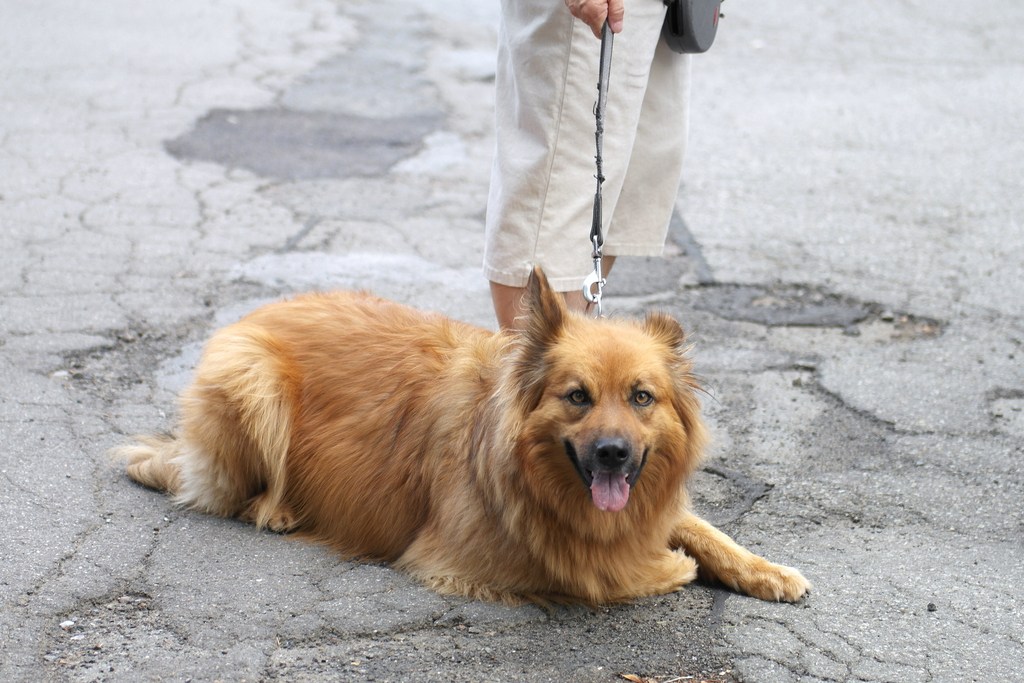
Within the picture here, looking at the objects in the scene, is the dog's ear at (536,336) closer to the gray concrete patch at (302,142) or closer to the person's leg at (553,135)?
the person's leg at (553,135)

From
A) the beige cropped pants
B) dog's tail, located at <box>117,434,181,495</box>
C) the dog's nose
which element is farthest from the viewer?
dog's tail, located at <box>117,434,181,495</box>

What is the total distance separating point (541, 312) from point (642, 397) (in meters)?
0.38

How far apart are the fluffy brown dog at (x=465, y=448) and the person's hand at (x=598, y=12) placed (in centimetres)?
84

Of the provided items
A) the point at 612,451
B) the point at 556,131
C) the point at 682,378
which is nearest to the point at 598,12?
the point at 556,131

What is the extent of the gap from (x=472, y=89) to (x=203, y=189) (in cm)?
308

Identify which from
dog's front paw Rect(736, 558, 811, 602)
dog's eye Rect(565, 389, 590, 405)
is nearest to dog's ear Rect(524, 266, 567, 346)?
dog's eye Rect(565, 389, 590, 405)

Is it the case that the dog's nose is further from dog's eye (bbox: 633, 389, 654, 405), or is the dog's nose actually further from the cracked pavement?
the cracked pavement

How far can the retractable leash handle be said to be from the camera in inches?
143

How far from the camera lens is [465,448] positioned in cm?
358

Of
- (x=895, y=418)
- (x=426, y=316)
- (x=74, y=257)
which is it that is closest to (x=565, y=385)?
(x=426, y=316)

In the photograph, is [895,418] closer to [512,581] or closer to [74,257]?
[512,581]

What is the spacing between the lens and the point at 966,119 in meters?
9.26

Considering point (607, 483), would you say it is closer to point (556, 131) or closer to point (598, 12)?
point (556, 131)

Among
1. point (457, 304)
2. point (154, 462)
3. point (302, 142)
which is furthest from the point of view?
point (302, 142)
